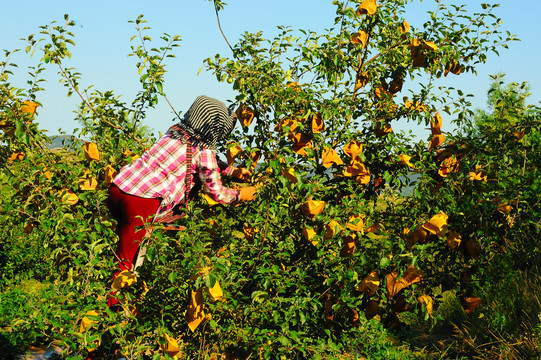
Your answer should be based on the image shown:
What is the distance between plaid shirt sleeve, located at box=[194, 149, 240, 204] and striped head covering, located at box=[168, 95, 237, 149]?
86 millimetres

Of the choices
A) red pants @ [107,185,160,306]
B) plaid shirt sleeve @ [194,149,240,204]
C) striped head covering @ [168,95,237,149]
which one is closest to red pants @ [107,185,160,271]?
red pants @ [107,185,160,306]

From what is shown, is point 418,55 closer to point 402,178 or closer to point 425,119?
point 425,119

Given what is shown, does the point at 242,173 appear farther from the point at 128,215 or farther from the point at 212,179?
the point at 128,215

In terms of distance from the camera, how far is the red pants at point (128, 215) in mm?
2848

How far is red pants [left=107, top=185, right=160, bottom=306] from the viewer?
9.34 ft

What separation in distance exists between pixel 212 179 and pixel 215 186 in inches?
1.8

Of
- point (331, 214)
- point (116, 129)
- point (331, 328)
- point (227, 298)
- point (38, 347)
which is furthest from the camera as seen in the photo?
point (38, 347)

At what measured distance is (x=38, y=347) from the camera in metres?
3.85

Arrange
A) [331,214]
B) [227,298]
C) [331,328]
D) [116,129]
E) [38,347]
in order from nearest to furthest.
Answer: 1. [331,214]
2. [227,298]
3. [331,328]
4. [116,129]
5. [38,347]

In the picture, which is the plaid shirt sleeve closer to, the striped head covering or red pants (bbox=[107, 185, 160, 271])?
the striped head covering

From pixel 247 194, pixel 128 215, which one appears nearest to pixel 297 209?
pixel 247 194

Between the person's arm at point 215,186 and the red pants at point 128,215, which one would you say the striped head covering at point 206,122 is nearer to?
the person's arm at point 215,186

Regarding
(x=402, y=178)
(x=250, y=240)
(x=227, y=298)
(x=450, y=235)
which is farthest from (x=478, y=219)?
(x=227, y=298)

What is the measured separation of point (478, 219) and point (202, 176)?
1578mm
